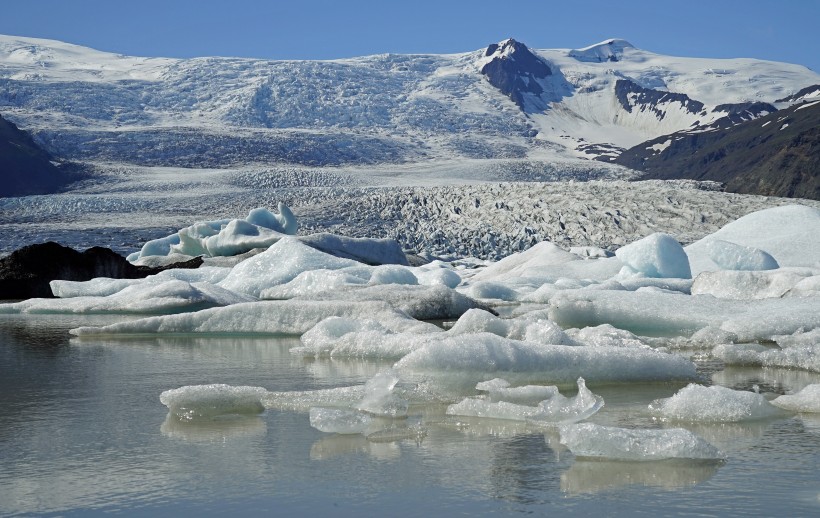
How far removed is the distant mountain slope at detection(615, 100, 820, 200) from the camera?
5325 cm

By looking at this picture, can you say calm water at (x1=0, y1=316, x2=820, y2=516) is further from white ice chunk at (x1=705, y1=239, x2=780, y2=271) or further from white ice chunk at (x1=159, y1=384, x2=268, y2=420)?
white ice chunk at (x1=705, y1=239, x2=780, y2=271)

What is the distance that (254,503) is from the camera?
2.30 metres

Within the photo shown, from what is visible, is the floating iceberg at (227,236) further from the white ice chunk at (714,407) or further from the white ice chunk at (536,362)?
the white ice chunk at (714,407)

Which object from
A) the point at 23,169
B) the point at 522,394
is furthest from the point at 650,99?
the point at 522,394

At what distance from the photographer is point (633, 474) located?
257cm

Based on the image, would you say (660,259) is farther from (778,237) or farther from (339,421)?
(339,421)

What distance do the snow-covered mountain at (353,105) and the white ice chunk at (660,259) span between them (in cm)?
3773

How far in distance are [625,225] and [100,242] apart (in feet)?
48.4

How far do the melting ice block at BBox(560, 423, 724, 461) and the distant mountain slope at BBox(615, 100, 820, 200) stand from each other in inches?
2011

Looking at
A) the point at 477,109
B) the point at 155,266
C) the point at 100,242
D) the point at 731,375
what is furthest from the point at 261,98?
the point at 731,375

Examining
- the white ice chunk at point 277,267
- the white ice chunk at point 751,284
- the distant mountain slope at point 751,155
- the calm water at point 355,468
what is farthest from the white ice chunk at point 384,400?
the distant mountain slope at point 751,155

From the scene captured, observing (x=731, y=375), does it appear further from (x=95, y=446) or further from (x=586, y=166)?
(x=586, y=166)

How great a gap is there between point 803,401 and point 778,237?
10.8 m

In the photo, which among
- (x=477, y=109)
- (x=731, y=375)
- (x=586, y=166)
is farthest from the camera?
(x=477, y=109)
